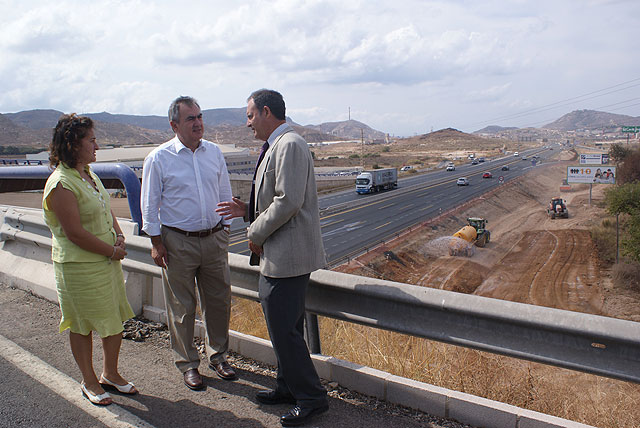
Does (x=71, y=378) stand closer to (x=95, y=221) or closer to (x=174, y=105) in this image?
(x=95, y=221)

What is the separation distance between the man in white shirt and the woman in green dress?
1.09ft

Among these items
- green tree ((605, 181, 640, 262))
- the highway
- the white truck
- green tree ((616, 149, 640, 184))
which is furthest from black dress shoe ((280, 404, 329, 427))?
green tree ((616, 149, 640, 184))

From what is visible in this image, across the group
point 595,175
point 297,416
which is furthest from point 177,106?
point 595,175

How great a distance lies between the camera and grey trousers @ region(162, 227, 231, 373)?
153 inches

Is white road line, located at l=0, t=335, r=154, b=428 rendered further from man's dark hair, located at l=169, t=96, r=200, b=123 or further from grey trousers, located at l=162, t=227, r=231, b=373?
man's dark hair, located at l=169, t=96, r=200, b=123

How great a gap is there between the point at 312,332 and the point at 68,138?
212 centimetres

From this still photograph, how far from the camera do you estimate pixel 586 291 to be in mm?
→ 34000

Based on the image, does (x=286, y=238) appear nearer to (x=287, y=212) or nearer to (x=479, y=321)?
(x=287, y=212)

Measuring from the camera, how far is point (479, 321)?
3.10 metres

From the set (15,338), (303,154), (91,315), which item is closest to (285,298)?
(303,154)

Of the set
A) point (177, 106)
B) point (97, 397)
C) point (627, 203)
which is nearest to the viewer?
point (97, 397)

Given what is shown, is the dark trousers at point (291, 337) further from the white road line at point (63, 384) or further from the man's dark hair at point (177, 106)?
the man's dark hair at point (177, 106)

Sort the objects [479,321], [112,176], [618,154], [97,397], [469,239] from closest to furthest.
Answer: [479,321] < [97,397] < [112,176] < [469,239] < [618,154]

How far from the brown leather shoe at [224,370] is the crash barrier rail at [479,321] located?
56 centimetres
